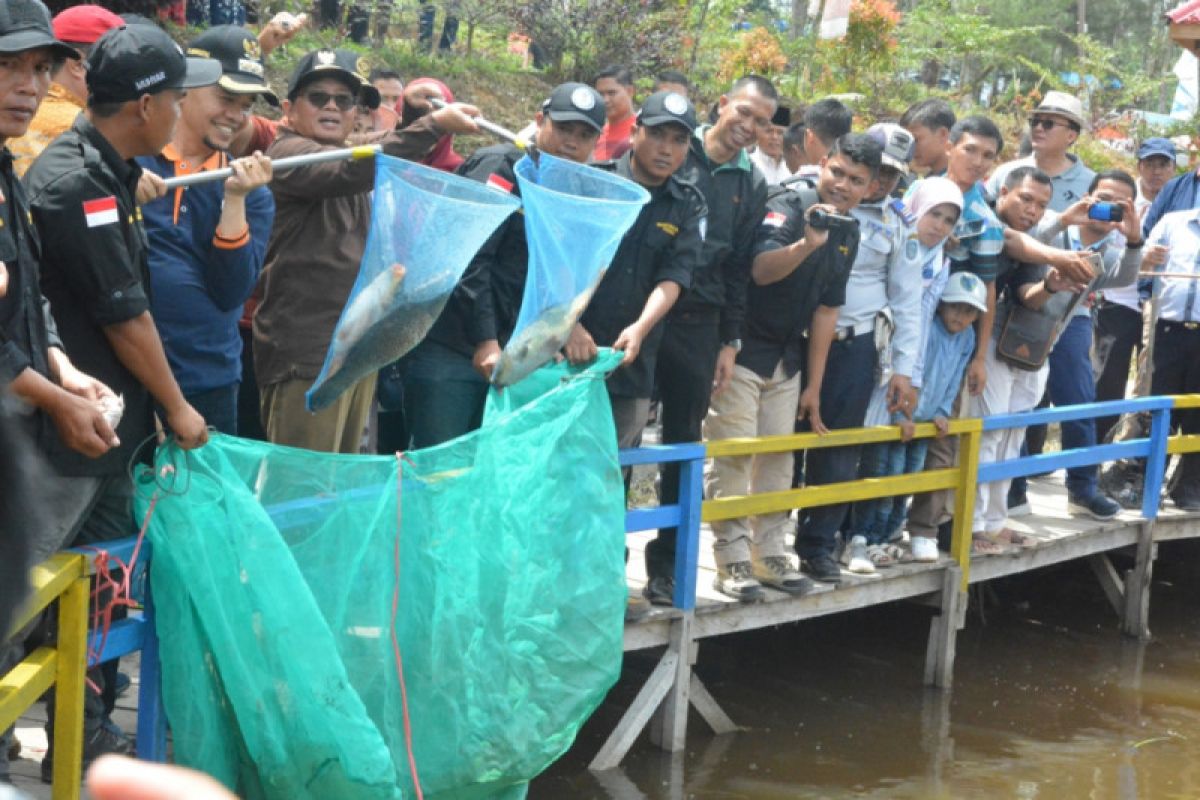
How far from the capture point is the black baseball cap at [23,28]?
360 cm

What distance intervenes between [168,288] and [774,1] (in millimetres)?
26094

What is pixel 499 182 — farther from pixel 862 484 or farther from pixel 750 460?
pixel 862 484

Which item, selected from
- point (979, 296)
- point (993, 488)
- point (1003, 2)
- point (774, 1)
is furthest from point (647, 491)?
point (774, 1)

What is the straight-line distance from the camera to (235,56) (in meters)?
4.83

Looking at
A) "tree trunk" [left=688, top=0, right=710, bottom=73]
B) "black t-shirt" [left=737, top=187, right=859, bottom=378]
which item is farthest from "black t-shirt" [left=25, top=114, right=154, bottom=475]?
"tree trunk" [left=688, top=0, right=710, bottom=73]

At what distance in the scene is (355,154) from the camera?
4.20 metres

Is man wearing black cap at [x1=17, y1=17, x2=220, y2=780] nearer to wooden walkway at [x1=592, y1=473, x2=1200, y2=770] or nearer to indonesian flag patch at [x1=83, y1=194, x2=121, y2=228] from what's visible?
indonesian flag patch at [x1=83, y1=194, x2=121, y2=228]

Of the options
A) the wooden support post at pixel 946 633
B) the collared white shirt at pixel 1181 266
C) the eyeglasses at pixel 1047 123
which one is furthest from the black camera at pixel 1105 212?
the wooden support post at pixel 946 633

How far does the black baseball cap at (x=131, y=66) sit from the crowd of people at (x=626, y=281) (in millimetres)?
10

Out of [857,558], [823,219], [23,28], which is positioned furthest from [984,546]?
[23,28]

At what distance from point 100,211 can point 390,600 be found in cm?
139

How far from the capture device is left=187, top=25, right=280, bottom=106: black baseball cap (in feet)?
15.6

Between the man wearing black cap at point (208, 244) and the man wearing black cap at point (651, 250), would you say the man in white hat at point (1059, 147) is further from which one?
the man wearing black cap at point (208, 244)

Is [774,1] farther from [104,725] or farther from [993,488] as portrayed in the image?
[104,725]
